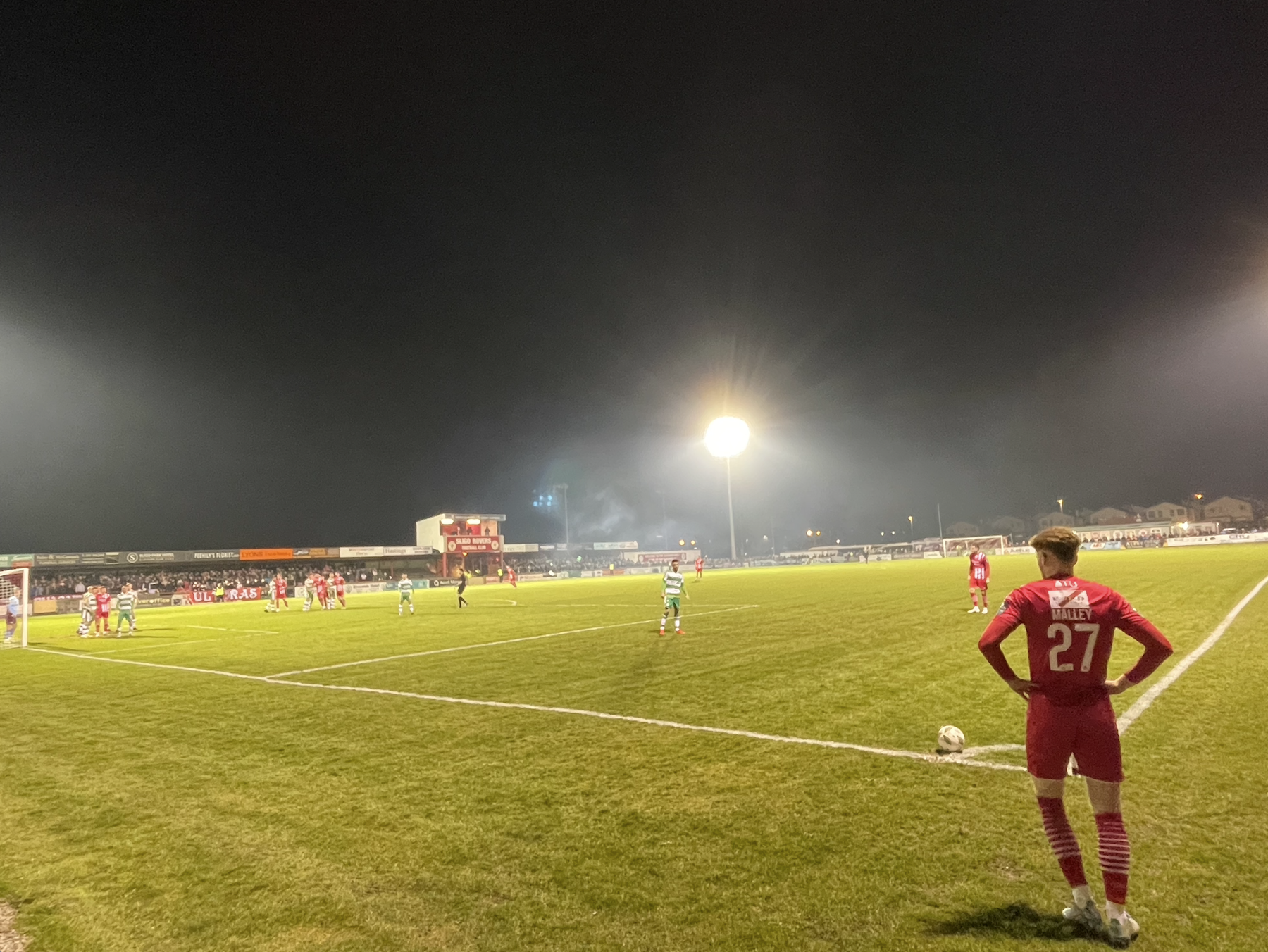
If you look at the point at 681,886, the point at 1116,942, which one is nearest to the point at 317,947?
the point at 681,886

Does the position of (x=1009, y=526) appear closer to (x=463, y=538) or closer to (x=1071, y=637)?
(x=463, y=538)

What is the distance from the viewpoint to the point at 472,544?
81500 millimetres

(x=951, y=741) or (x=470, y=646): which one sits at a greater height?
(x=951, y=741)

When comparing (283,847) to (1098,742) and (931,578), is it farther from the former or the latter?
(931,578)

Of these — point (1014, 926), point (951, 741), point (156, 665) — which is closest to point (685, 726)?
point (951, 741)

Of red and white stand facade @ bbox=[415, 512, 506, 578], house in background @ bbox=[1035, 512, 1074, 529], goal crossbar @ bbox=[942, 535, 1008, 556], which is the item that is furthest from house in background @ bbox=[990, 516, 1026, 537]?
red and white stand facade @ bbox=[415, 512, 506, 578]

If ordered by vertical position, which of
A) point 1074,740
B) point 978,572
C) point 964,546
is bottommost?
point 964,546

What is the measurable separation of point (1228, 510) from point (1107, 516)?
67.3ft

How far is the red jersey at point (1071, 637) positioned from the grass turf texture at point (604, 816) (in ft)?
4.18

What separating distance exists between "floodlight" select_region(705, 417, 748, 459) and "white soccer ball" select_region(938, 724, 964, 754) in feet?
228

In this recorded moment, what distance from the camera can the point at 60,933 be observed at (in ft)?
13.3

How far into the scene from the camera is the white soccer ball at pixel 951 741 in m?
6.81

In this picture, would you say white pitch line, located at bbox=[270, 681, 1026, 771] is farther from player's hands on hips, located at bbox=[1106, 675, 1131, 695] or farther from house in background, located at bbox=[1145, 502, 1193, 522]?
house in background, located at bbox=[1145, 502, 1193, 522]

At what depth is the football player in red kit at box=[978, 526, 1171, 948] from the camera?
12.0 feet
